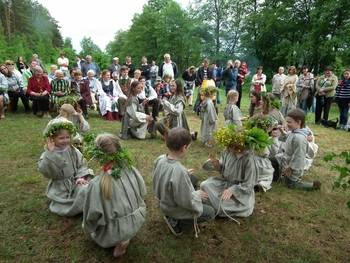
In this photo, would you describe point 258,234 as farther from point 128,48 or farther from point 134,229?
point 128,48

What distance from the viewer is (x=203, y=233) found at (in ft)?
13.9

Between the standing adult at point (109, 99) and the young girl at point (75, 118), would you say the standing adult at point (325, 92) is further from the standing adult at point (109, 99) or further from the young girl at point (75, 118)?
the young girl at point (75, 118)

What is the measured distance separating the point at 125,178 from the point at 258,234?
6.22ft

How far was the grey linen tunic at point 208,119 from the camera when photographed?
26.7ft

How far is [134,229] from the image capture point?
3.62m

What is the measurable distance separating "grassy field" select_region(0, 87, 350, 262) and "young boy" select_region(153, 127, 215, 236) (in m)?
0.41

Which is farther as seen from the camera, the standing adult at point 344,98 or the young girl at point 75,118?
the standing adult at point 344,98

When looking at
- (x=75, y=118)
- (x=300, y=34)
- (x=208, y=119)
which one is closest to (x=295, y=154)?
(x=208, y=119)

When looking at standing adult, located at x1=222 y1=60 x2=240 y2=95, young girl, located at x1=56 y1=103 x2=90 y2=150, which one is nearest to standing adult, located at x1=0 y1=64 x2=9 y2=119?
young girl, located at x1=56 y1=103 x2=90 y2=150

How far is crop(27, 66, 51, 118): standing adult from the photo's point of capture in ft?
35.2

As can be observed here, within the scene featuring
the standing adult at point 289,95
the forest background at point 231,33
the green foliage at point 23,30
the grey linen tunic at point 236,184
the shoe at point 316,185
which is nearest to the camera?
the grey linen tunic at point 236,184

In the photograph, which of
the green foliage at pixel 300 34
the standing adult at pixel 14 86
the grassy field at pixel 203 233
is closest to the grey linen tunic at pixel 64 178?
the grassy field at pixel 203 233

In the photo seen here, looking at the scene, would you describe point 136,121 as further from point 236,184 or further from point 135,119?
point 236,184

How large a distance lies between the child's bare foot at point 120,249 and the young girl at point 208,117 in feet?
15.6
